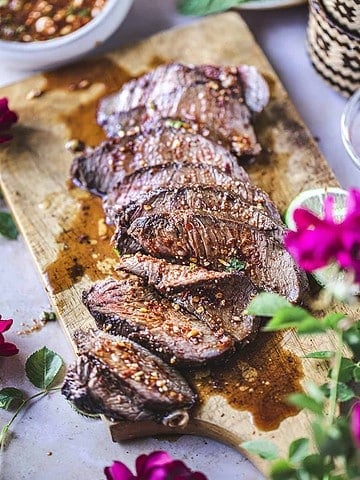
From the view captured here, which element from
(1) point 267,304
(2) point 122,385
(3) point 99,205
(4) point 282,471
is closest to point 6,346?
(2) point 122,385

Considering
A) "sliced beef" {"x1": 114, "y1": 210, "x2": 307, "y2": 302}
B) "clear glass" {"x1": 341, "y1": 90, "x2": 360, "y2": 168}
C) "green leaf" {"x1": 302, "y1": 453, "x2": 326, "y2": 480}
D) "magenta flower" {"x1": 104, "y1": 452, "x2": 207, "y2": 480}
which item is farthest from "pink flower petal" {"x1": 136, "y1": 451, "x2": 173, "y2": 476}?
"clear glass" {"x1": 341, "y1": 90, "x2": 360, "y2": 168}

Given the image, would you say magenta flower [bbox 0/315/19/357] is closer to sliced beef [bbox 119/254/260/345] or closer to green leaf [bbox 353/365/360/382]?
sliced beef [bbox 119/254/260/345]

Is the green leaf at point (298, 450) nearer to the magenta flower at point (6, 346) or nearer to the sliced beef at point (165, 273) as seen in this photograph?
the sliced beef at point (165, 273)

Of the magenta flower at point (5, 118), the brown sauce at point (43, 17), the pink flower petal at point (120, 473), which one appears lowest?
the pink flower petal at point (120, 473)

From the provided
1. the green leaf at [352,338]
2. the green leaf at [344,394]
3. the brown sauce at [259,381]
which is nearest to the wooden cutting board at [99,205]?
the brown sauce at [259,381]

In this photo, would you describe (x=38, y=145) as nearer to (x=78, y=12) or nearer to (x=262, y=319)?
(x=78, y=12)
